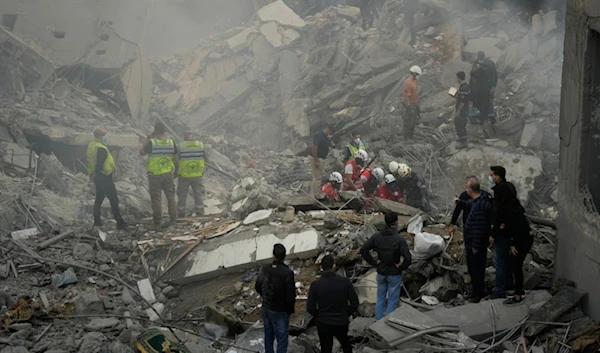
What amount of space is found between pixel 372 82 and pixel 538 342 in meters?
12.5

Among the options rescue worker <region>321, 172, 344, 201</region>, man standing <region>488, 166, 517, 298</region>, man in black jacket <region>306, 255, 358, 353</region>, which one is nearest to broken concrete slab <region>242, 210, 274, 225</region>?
rescue worker <region>321, 172, 344, 201</region>

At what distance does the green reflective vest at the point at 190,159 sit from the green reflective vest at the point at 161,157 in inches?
15.5

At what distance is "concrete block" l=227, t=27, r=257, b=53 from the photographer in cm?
2220

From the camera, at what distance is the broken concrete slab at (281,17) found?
2275cm

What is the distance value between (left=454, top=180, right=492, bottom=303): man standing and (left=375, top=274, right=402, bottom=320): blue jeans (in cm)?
91

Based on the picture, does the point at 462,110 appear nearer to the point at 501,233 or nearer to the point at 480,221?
the point at 480,221

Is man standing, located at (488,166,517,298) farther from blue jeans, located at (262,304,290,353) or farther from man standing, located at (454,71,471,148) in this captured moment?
man standing, located at (454,71,471,148)

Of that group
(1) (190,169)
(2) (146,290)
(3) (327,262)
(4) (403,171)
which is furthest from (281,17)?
(3) (327,262)

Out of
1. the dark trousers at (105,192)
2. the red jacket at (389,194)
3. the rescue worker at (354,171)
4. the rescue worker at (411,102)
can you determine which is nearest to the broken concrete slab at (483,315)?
the red jacket at (389,194)

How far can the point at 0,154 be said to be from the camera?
42.4 feet

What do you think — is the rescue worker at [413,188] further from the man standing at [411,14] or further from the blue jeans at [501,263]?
the man standing at [411,14]

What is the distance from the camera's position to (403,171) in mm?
10883

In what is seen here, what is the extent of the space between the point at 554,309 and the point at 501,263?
0.92 meters

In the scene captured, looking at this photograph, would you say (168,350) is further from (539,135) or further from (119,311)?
(539,135)
